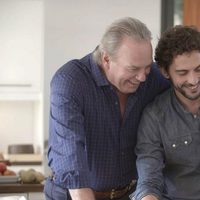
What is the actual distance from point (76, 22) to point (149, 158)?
2939mm

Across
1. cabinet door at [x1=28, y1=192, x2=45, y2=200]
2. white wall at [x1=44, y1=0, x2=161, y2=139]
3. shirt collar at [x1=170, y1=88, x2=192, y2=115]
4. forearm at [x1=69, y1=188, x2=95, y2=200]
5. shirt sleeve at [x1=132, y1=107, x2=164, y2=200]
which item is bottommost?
cabinet door at [x1=28, y1=192, x2=45, y2=200]

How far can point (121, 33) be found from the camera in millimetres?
1592

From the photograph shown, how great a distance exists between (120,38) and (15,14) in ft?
10.4

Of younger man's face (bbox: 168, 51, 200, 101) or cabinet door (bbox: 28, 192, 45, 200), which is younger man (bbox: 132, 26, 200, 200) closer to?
younger man's face (bbox: 168, 51, 200, 101)

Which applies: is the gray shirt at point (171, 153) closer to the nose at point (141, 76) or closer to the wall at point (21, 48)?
the nose at point (141, 76)

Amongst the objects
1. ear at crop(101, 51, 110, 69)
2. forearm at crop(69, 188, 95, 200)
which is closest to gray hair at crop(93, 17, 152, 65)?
ear at crop(101, 51, 110, 69)

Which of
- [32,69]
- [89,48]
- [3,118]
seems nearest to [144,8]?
[89,48]

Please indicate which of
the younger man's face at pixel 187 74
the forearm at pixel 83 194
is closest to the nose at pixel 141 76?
the younger man's face at pixel 187 74

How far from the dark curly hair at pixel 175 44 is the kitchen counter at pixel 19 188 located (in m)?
1.41

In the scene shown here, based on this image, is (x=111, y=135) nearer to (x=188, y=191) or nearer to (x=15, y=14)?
(x=188, y=191)

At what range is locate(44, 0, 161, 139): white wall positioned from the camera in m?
4.40

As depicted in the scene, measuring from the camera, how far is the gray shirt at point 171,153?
63.1 inches

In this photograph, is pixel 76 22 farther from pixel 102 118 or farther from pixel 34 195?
pixel 102 118

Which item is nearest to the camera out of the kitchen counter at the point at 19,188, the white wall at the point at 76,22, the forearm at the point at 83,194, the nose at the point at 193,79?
the forearm at the point at 83,194
